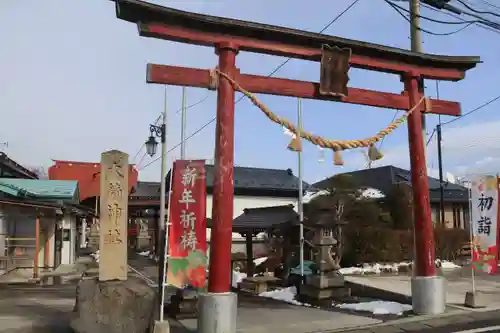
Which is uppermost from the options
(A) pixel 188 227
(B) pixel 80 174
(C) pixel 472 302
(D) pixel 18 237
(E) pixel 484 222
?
(B) pixel 80 174

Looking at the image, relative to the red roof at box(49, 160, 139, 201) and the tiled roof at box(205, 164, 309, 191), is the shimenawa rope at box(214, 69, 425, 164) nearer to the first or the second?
the tiled roof at box(205, 164, 309, 191)

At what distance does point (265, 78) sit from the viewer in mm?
9898

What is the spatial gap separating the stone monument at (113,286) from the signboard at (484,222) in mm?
8650

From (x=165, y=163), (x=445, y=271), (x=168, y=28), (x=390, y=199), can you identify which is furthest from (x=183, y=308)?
(x=390, y=199)

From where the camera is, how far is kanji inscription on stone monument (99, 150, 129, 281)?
805cm

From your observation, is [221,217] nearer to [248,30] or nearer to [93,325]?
[93,325]

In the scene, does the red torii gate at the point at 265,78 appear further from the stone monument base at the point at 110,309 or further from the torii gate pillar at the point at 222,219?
the stone monument base at the point at 110,309

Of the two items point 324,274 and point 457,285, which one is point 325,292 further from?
point 457,285

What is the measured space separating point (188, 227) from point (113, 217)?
138 centimetres

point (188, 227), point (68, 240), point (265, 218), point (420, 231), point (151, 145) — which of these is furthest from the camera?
point (68, 240)

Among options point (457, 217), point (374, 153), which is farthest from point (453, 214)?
point (374, 153)

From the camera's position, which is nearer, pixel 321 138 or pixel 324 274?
A: pixel 321 138

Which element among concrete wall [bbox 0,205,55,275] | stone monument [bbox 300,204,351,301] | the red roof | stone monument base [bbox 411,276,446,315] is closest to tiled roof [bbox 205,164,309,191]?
the red roof

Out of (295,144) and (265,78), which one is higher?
(265,78)
